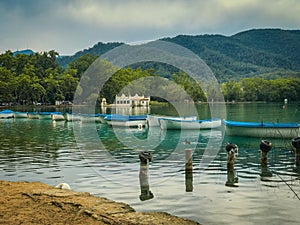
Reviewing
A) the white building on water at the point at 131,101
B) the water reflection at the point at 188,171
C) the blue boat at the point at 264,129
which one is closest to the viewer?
the water reflection at the point at 188,171

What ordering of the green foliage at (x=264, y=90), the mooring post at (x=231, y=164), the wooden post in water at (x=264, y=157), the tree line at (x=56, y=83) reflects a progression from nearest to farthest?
the mooring post at (x=231, y=164)
the wooden post in water at (x=264, y=157)
the tree line at (x=56, y=83)
the green foliage at (x=264, y=90)

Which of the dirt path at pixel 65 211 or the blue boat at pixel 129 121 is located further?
the blue boat at pixel 129 121

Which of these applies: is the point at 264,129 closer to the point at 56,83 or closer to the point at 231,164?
the point at 231,164

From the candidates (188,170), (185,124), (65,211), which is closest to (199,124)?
(185,124)

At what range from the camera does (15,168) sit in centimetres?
1772

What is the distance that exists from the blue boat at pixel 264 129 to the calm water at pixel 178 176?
164 cm

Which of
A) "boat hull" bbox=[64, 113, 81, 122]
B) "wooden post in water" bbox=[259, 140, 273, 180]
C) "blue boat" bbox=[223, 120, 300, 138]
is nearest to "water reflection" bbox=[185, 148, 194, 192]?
"wooden post in water" bbox=[259, 140, 273, 180]

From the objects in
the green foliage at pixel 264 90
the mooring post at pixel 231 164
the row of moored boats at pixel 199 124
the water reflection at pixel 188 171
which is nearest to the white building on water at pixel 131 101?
the green foliage at pixel 264 90

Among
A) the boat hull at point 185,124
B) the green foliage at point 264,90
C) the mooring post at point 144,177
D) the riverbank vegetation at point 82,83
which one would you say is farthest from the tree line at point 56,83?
the mooring post at point 144,177

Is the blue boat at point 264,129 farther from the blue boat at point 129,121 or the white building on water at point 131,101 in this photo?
the white building on water at point 131,101

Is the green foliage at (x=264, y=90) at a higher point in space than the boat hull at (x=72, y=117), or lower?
higher

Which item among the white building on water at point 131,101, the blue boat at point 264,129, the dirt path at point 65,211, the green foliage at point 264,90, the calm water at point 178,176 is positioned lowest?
the calm water at point 178,176

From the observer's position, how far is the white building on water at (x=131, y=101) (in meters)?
116

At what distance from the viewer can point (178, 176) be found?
15375 mm
